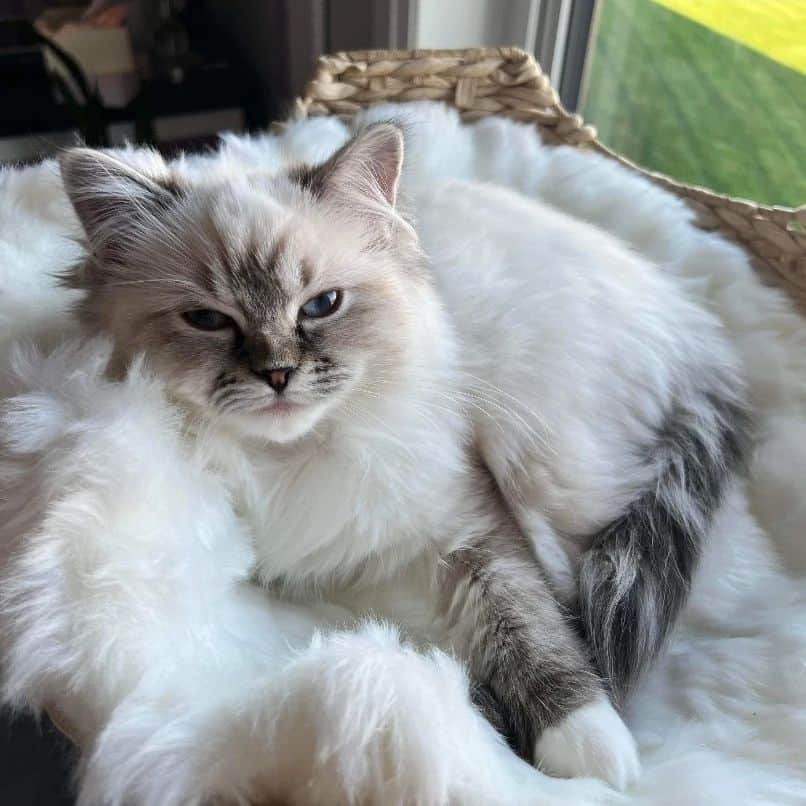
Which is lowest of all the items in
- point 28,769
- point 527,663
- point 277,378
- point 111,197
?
point 28,769

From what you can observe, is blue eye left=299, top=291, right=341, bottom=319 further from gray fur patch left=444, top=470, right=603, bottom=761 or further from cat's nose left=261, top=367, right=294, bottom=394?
gray fur patch left=444, top=470, right=603, bottom=761

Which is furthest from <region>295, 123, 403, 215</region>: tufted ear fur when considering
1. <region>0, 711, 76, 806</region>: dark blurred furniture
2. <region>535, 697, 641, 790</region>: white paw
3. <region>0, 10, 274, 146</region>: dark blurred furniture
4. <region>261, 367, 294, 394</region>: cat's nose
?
<region>0, 10, 274, 146</region>: dark blurred furniture

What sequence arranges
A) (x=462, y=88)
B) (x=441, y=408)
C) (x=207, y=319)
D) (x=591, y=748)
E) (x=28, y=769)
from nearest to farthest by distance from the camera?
(x=591, y=748), (x=207, y=319), (x=441, y=408), (x=28, y=769), (x=462, y=88)

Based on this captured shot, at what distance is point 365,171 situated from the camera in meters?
1.14

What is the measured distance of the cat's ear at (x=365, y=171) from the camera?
1.11 m

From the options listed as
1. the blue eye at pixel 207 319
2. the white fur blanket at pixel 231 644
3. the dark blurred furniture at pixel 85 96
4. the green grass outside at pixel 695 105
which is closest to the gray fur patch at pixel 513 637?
the white fur blanket at pixel 231 644

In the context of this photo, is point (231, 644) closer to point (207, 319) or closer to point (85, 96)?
point (207, 319)

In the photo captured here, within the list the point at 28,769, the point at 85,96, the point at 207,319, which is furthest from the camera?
the point at 85,96

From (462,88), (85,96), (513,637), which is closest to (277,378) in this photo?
(513,637)

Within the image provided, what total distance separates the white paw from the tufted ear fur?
0.71 meters

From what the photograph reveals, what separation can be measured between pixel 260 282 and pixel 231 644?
0.44 meters

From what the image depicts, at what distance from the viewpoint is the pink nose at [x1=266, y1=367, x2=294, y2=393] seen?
1.00 m

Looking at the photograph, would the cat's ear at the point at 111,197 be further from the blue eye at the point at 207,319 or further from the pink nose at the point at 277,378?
the pink nose at the point at 277,378

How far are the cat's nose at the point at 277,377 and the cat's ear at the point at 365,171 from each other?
Result: 285 mm
